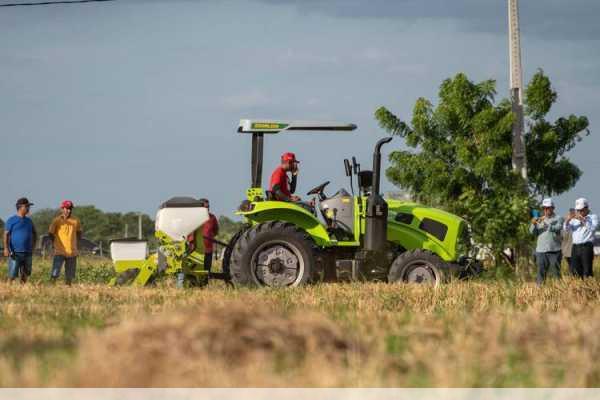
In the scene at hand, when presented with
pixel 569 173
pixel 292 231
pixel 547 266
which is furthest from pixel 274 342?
pixel 569 173

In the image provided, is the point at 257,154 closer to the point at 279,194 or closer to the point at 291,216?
the point at 279,194

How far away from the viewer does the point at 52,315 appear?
30.3 ft

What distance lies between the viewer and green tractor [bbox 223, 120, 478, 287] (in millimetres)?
15055

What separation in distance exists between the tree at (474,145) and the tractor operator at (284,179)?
15.6m

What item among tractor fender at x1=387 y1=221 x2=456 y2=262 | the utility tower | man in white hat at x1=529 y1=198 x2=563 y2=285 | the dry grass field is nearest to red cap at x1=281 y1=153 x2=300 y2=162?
tractor fender at x1=387 y1=221 x2=456 y2=262

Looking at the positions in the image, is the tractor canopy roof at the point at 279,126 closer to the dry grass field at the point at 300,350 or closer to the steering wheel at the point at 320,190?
the steering wheel at the point at 320,190

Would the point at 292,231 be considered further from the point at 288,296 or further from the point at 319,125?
the point at 288,296

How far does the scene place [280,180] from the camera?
1536cm

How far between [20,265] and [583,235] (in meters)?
8.32

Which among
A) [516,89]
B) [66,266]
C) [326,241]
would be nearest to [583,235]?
[326,241]

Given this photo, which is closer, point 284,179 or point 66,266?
point 284,179

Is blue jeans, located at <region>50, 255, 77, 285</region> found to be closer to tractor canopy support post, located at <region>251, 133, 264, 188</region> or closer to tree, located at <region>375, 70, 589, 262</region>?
tractor canopy support post, located at <region>251, 133, 264, 188</region>

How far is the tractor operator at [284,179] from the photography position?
15199mm

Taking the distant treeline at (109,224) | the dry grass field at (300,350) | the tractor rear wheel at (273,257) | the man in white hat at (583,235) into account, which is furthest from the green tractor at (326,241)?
the distant treeline at (109,224)
